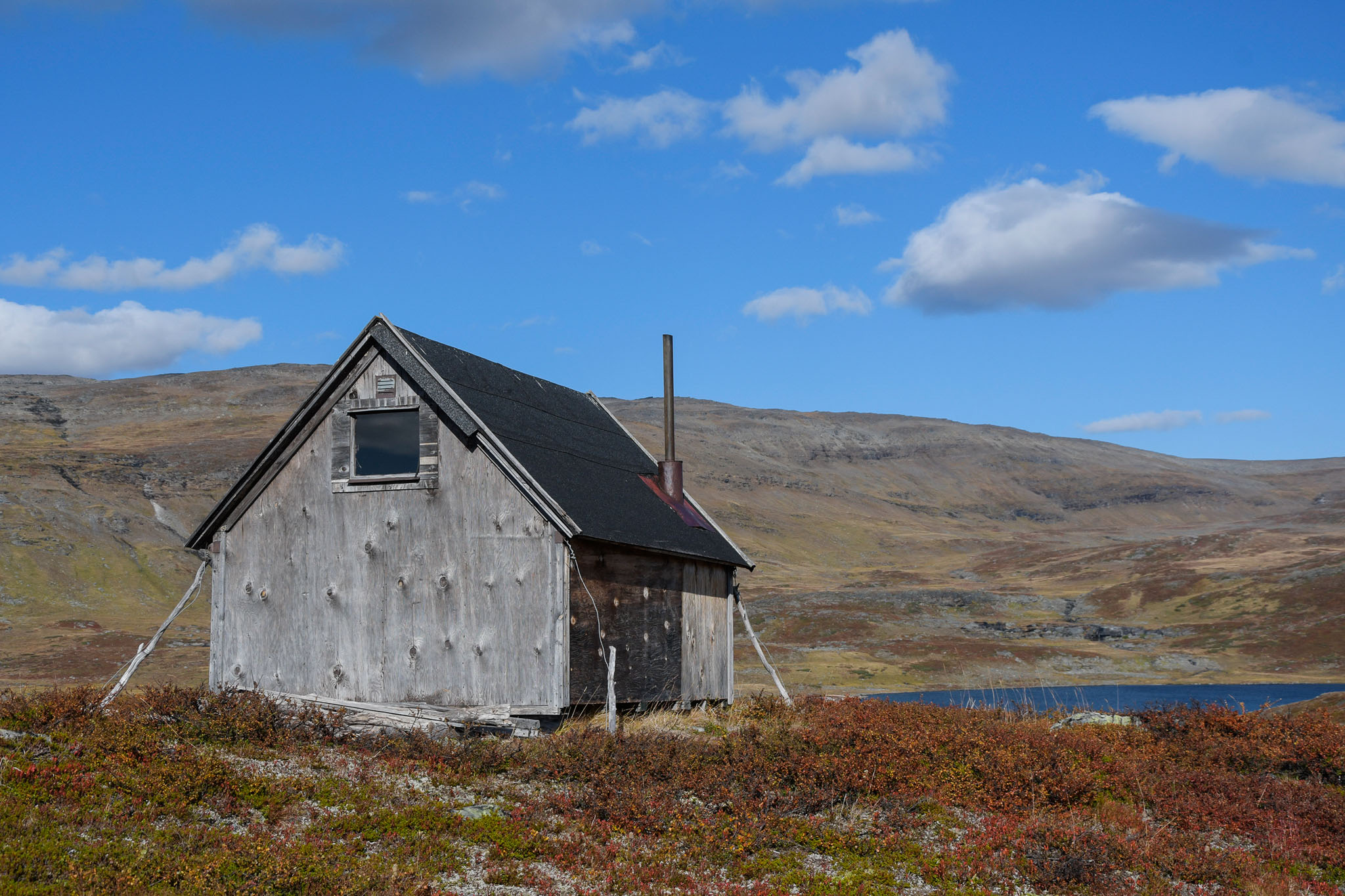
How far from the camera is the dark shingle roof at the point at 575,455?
16.6m

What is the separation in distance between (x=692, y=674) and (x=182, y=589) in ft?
227

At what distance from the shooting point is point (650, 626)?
18.1 metres

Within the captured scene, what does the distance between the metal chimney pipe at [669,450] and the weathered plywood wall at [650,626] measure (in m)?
1.71

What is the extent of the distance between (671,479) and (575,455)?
10.0ft

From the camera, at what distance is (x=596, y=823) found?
1088 cm

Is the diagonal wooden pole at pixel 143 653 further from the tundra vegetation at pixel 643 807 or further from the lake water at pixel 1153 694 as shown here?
the lake water at pixel 1153 694

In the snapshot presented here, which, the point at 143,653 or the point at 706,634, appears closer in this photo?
the point at 143,653

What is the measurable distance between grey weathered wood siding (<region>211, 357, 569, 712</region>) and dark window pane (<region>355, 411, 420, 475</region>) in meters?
0.33

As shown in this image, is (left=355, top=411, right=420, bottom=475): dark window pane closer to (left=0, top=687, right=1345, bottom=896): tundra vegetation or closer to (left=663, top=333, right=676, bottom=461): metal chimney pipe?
(left=0, top=687, right=1345, bottom=896): tundra vegetation

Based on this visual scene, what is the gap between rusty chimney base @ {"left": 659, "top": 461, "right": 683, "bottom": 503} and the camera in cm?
2127

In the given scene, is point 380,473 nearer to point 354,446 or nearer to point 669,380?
point 354,446

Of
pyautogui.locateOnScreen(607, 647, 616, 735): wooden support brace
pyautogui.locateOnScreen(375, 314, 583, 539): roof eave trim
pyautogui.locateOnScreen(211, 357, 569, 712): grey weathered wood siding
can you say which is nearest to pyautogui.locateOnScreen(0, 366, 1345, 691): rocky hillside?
pyautogui.locateOnScreen(211, 357, 569, 712): grey weathered wood siding

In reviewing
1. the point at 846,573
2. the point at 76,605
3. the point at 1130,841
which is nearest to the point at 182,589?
the point at 76,605

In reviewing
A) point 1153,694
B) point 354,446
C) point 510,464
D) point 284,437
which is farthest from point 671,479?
point 1153,694
